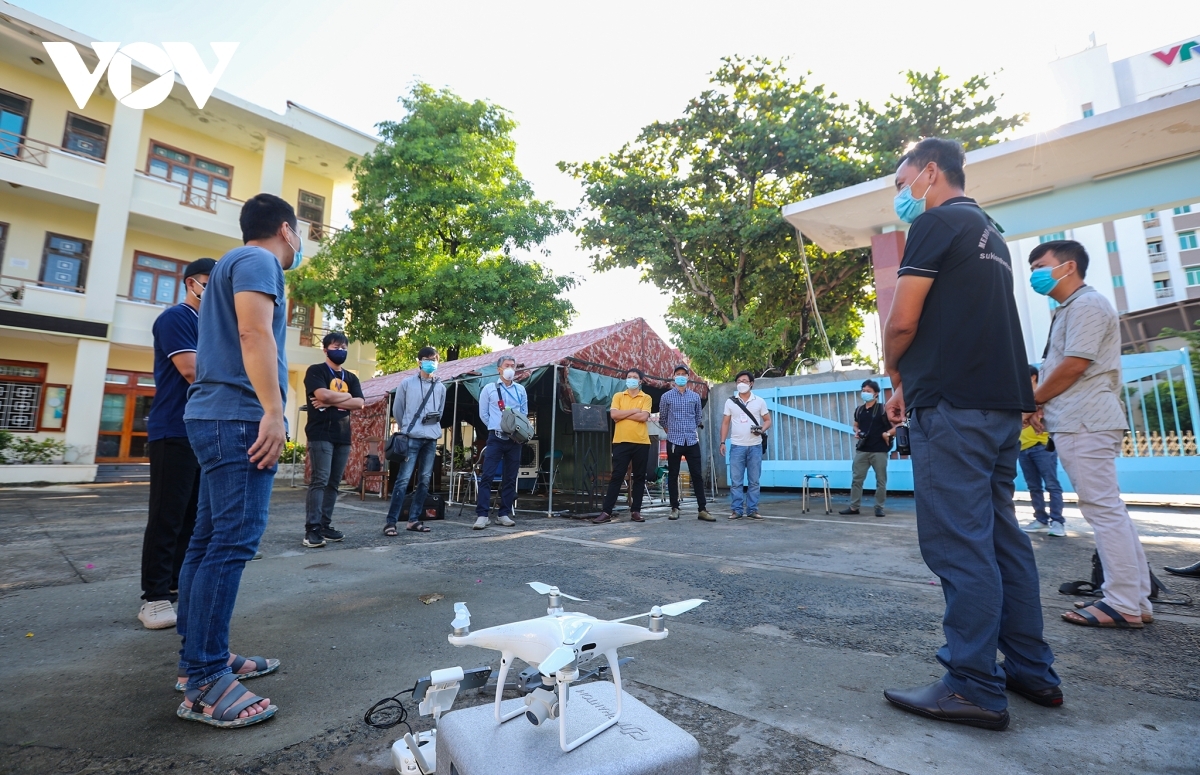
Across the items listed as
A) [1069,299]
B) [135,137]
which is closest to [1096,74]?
[1069,299]

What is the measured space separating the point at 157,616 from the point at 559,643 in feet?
8.38

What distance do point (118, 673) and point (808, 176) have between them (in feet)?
51.6

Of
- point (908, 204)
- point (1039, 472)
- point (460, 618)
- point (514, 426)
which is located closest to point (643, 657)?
point (460, 618)

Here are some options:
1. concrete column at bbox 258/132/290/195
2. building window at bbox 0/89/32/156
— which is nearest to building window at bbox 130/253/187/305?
building window at bbox 0/89/32/156

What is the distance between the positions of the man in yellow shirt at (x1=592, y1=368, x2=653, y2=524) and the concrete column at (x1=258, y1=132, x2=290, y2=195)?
15.0 meters

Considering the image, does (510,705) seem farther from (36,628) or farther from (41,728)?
(36,628)

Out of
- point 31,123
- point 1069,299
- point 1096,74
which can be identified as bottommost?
point 1069,299

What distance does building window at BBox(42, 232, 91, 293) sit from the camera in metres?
14.0

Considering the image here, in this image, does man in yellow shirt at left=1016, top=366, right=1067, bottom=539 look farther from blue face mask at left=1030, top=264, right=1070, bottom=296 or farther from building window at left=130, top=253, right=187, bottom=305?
building window at left=130, top=253, right=187, bottom=305

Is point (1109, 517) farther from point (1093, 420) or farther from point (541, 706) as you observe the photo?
point (541, 706)

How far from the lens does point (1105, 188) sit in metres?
7.15

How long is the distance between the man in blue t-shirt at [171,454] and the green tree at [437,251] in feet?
39.5

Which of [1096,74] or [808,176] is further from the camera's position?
[1096,74]

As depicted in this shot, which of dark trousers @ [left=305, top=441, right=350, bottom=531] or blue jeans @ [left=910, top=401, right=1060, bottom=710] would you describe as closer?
blue jeans @ [left=910, top=401, right=1060, bottom=710]
